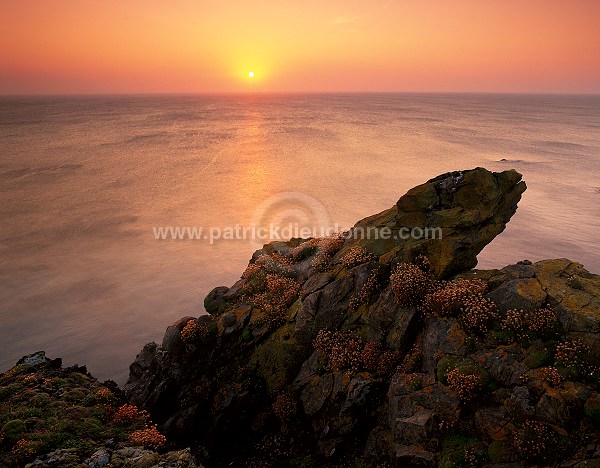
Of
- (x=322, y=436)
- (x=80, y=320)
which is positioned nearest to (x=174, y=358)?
(x=322, y=436)

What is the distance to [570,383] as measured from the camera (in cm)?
1041

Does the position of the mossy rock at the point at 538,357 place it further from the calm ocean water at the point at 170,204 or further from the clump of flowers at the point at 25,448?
the calm ocean water at the point at 170,204

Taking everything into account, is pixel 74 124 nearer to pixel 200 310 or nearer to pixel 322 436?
pixel 200 310

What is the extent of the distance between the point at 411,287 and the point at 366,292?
2.20 m

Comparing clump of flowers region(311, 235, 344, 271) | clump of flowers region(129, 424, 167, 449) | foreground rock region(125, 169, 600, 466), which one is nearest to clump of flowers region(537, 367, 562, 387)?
foreground rock region(125, 169, 600, 466)

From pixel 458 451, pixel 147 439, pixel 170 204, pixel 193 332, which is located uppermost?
pixel 458 451

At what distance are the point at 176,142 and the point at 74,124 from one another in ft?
234

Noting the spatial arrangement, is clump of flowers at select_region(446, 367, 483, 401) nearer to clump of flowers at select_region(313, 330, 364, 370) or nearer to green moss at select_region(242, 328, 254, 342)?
clump of flowers at select_region(313, 330, 364, 370)

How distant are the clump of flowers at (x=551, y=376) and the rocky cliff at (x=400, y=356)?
5cm

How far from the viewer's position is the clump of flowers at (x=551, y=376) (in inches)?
412

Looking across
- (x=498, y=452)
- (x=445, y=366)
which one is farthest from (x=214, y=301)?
(x=498, y=452)

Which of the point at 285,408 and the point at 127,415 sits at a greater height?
the point at 285,408

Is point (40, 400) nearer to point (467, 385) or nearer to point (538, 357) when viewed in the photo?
point (467, 385)

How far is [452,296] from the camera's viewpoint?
529 inches
